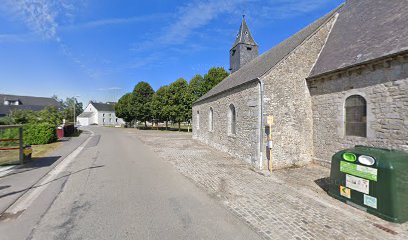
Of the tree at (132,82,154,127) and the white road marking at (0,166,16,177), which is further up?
the tree at (132,82,154,127)

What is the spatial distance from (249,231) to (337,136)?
6.93 m

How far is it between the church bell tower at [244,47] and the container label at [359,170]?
631 inches

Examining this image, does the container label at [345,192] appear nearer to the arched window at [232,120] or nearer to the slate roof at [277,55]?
the slate roof at [277,55]

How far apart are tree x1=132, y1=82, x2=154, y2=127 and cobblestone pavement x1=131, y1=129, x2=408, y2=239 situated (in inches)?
1366

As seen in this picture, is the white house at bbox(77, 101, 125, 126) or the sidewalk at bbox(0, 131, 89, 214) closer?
the sidewalk at bbox(0, 131, 89, 214)

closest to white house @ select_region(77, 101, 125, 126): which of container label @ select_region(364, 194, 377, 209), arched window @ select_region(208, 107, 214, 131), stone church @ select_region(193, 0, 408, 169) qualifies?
arched window @ select_region(208, 107, 214, 131)

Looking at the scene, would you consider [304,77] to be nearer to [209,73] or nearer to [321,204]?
[321,204]

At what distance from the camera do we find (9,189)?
6.24 metres

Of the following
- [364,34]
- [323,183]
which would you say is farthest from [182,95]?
[323,183]

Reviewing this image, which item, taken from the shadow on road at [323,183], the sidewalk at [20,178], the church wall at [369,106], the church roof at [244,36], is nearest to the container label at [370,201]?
the shadow on road at [323,183]

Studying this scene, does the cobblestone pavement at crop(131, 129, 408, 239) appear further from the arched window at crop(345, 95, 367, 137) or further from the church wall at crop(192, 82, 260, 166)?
the arched window at crop(345, 95, 367, 137)

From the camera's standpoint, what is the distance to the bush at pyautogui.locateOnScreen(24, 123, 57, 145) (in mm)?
16392

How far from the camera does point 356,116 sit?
26.5 feet

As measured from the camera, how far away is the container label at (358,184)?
191 inches
